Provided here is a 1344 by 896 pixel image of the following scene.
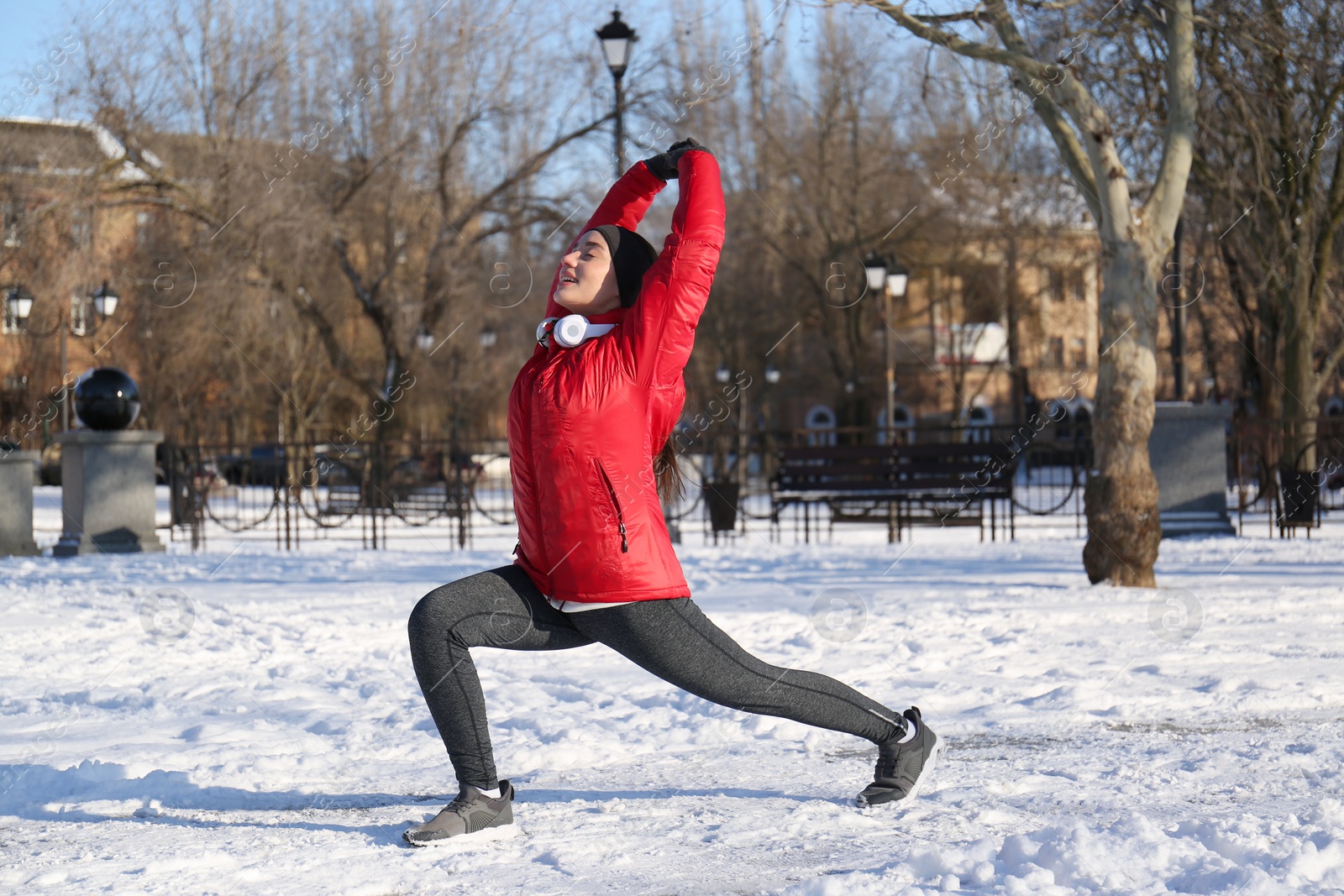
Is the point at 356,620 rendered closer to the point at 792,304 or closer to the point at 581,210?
the point at 581,210

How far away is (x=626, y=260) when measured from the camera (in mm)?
3490

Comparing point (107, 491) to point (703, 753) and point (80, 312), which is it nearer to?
point (80, 312)

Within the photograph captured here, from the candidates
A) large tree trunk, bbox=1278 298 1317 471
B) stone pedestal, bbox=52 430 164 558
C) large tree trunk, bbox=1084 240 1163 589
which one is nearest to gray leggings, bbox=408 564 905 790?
large tree trunk, bbox=1084 240 1163 589

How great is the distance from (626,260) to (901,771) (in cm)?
168

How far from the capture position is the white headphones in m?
3.32

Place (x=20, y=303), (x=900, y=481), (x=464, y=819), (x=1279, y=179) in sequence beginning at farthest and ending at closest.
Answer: (x=20, y=303)
(x=900, y=481)
(x=1279, y=179)
(x=464, y=819)

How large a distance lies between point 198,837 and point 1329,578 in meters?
9.02

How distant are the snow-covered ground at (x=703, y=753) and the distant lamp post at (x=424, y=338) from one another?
618 inches

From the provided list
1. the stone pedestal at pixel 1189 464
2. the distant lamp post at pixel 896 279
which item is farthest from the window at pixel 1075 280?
the stone pedestal at pixel 1189 464

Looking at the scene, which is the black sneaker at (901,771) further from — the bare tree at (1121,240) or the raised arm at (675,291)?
the bare tree at (1121,240)

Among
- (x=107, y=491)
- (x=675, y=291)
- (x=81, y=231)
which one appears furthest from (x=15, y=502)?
(x=675, y=291)

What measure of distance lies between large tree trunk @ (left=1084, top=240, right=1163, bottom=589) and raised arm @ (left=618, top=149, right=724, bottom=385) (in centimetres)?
655

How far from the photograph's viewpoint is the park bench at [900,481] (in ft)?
48.2

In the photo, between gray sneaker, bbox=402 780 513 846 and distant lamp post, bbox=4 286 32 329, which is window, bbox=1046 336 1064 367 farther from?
gray sneaker, bbox=402 780 513 846
